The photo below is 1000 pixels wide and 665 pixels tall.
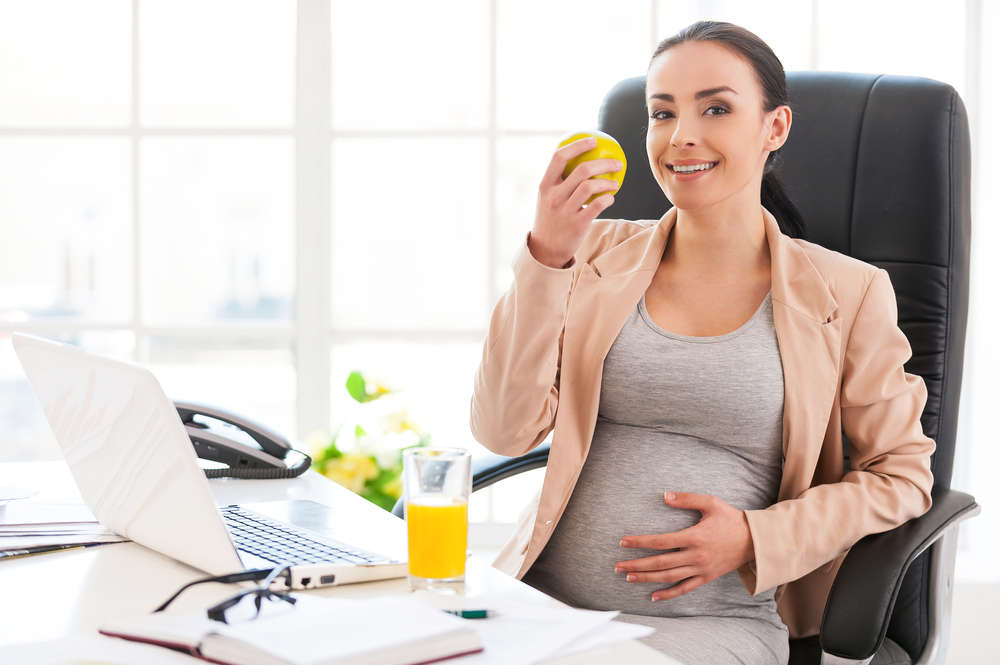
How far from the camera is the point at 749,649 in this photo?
1.24 meters

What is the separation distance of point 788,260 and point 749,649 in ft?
1.78

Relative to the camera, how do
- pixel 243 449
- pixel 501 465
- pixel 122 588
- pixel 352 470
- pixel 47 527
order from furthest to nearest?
pixel 352 470
pixel 501 465
pixel 243 449
pixel 47 527
pixel 122 588

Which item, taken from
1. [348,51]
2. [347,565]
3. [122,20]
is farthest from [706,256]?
[122,20]

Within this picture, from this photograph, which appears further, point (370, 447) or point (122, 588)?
point (370, 447)

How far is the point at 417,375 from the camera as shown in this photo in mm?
2557

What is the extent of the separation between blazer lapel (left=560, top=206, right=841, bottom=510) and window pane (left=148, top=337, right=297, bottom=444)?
1.25 m

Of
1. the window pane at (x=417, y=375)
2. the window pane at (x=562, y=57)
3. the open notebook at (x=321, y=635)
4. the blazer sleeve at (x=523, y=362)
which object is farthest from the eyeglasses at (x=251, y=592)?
the window pane at (x=562, y=57)

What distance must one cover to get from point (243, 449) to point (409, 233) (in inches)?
49.1

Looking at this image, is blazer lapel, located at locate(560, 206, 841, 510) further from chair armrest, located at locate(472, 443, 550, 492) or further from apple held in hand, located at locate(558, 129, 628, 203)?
apple held in hand, located at locate(558, 129, 628, 203)

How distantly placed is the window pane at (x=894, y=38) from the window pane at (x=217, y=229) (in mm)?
1316

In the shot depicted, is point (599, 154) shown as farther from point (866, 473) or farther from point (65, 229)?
point (65, 229)

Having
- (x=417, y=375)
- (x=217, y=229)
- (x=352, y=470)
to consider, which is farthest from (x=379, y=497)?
(x=217, y=229)

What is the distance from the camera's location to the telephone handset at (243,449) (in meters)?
1.34

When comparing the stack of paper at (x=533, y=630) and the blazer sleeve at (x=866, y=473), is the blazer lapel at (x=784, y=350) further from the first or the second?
the stack of paper at (x=533, y=630)
